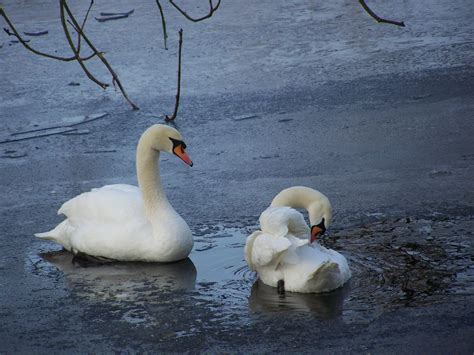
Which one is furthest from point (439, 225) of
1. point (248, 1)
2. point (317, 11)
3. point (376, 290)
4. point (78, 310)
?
point (248, 1)

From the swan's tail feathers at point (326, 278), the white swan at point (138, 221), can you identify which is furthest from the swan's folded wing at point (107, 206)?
the swan's tail feathers at point (326, 278)

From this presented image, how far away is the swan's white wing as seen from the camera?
612 cm

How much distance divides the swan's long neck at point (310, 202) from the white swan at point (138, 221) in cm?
80

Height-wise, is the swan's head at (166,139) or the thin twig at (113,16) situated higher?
the swan's head at (166,139)

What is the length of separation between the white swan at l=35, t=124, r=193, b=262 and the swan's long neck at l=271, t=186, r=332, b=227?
31.6 inches

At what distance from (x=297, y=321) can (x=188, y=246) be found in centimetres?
145

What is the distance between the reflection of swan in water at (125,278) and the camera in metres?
6.39

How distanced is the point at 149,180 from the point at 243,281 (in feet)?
3.71

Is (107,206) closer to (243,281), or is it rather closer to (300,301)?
(243,281)

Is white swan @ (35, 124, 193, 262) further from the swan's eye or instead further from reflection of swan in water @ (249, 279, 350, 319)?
reflection of swan in water @ (249, 279, 350, 319)

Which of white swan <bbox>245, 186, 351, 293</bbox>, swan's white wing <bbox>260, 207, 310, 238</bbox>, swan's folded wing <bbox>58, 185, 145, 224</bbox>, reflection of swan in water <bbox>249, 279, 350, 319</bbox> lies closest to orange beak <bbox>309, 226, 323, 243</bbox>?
white swan <bbox>245, 186, 351, 293</bbox>

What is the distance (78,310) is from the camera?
20.1 ft

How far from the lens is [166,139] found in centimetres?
705

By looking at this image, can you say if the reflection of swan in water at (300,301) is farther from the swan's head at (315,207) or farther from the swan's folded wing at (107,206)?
the swan's folded wing at (107,206)
